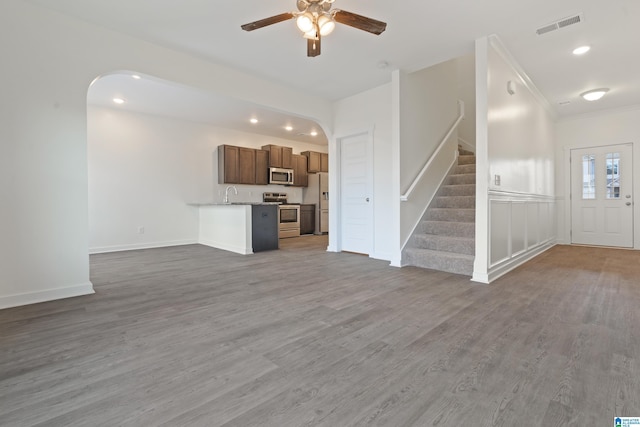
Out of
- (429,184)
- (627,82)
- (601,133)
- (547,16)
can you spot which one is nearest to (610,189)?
(601,133)

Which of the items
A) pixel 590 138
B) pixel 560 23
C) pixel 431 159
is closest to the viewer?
pixel 560 23

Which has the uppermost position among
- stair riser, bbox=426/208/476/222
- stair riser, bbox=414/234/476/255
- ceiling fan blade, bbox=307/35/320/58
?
ceiling fan blade, bbox=307/35/320/58

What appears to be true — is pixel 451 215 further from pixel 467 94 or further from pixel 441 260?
pixel 467 94

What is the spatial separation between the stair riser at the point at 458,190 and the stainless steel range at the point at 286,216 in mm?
4062

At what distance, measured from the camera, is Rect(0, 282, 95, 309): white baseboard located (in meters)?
2.58

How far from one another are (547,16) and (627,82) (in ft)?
9.89

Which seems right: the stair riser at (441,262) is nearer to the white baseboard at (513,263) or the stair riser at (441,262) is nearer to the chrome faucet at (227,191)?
the white baseboard at (513,263)

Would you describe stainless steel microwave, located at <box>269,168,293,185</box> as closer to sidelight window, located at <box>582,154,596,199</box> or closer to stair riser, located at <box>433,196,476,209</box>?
stair riser, located at <box>433,196,476,209</box>

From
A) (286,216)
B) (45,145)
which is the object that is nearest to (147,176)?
(286,216)

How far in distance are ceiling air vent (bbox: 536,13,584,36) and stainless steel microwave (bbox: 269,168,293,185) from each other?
5895 millimetres

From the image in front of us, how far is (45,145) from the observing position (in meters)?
2.74

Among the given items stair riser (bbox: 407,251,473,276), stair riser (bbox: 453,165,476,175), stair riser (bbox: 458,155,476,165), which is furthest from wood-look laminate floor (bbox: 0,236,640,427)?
stair riser (bbox: 458,155,476,165)

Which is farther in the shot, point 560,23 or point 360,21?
point 560,23

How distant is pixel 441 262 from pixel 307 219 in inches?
203
